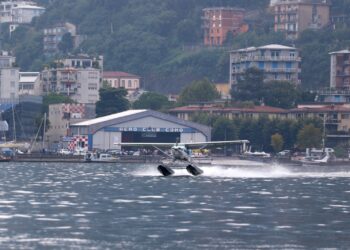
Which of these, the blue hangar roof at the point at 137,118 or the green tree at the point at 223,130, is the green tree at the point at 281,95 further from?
the blue hangar roof at the point at 137,118

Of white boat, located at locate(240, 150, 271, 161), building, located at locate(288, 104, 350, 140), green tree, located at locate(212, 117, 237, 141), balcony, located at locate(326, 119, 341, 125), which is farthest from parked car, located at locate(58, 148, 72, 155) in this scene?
balcony, located at locate(326, 119, 341, 125)

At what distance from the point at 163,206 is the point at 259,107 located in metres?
122

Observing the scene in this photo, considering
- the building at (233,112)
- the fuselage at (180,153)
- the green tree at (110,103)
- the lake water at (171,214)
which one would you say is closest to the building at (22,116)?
the green tree at (110,103)

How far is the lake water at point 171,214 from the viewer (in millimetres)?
52781

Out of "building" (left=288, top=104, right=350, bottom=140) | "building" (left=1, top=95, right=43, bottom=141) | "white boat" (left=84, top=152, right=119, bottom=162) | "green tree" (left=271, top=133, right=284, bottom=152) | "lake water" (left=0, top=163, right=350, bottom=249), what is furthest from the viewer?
"building" (left=1, top=95, right=43, bottom=141)

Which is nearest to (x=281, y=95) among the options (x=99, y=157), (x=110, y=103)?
(x=110, y=103)

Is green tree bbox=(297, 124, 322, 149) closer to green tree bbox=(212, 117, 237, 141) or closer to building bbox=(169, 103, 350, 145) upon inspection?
building bbox=(169, 103, 350, 145)

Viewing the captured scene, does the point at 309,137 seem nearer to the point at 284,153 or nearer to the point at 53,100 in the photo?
the point at 284,153

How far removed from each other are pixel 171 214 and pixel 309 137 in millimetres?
106737

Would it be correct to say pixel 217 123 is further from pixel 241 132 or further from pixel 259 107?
pixel 259 107

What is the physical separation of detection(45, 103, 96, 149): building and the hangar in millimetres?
12962

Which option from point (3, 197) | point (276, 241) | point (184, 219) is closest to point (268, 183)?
point (3, 197)

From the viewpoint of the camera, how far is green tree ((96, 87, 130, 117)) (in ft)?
616

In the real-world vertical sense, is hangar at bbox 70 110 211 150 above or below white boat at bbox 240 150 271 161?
→ above
